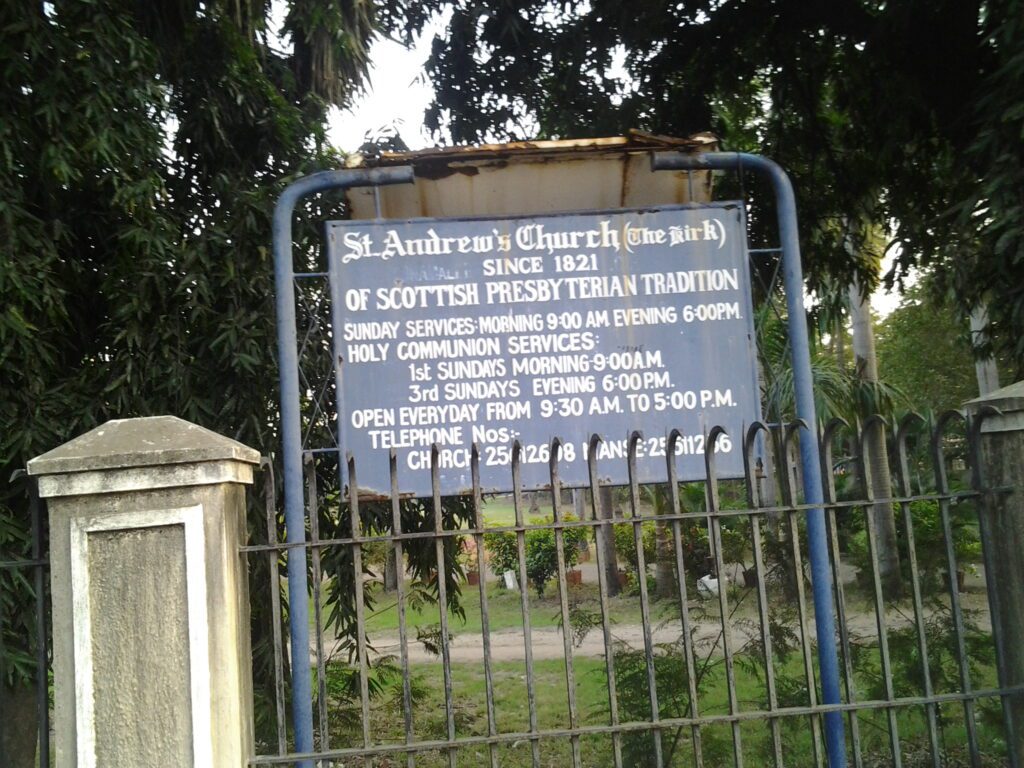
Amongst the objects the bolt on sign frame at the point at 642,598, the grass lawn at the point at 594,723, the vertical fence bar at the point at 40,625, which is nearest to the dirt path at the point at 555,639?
the grass lawn at the point at 594,723

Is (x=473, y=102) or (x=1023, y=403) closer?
(x=1023, y=403)

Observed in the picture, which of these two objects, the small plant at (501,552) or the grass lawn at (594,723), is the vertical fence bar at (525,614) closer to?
the grass lawn at (594,723)

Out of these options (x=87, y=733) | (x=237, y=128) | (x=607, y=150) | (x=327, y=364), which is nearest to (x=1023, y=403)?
(x=607, y=150)

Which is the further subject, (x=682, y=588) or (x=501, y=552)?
(x=501, y=552)

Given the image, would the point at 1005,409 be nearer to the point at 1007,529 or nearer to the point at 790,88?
the point at 1007,529

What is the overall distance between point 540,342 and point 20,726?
13.3 feet

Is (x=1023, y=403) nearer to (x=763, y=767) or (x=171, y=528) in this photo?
(x=171, y=528)

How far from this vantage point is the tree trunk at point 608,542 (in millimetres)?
3584

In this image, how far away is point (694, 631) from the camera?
8188mm

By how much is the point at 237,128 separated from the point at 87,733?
15.7 feet

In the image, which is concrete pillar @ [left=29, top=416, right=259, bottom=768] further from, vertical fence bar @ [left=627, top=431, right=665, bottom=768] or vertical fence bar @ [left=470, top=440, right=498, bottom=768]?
vertical fence bar @ [left=627, top=431, right=665, bottom=768]

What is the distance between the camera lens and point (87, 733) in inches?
130

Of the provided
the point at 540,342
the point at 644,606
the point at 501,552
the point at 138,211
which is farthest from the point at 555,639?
the point at 644,606

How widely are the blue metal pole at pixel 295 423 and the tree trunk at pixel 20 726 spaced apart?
2.42 metres
